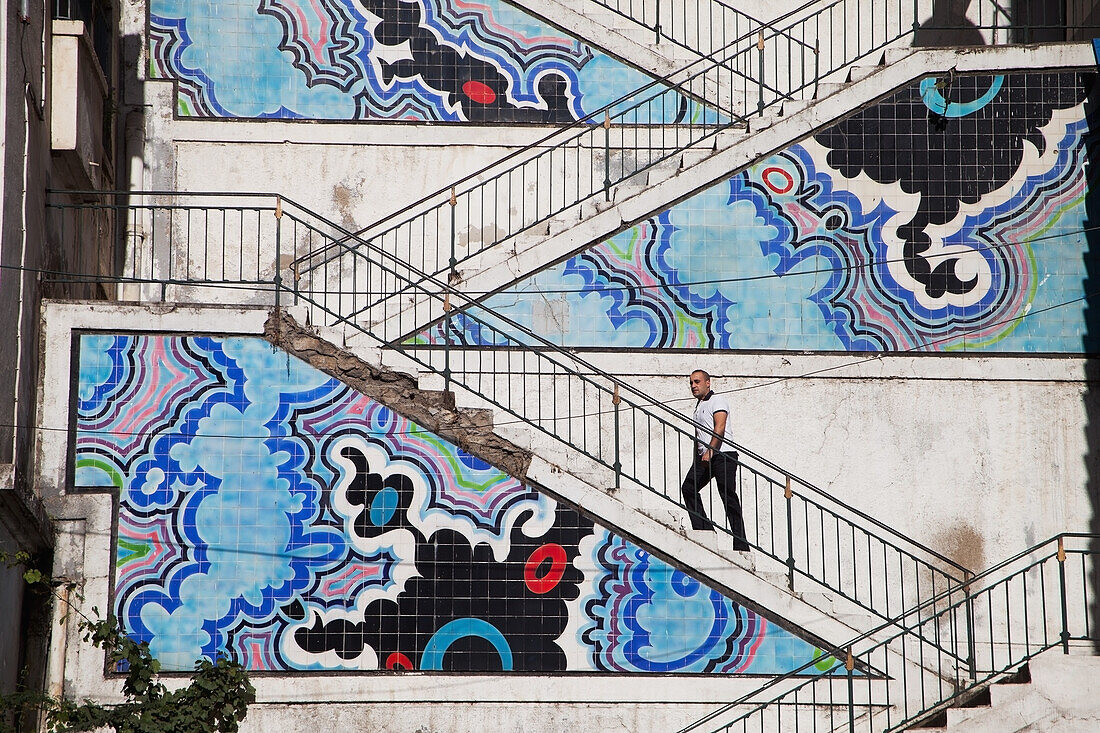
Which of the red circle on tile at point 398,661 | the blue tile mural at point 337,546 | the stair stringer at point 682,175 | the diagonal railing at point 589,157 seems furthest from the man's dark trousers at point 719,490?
the diagonal railing at point 589,157

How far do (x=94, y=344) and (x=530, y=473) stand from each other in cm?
425

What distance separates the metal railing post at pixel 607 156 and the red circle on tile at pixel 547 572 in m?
4.52

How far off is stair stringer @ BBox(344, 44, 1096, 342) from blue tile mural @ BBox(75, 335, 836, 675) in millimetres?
2333

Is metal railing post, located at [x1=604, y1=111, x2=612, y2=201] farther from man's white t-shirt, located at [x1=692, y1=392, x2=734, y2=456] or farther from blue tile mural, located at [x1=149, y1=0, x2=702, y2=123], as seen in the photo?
man's white t-shirt, located at [x1=692, y1=392, x2=734, y2=456]

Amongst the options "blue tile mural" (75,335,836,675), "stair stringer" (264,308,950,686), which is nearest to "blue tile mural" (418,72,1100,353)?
"stair stringer" (264,308,950,686)

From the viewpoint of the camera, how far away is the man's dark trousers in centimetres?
1441

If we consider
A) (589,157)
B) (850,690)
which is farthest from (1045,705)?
(589,157)

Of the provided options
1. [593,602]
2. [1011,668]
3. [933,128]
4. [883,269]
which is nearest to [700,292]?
[883,269]

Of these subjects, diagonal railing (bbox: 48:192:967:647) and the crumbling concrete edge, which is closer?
the crumbling concrete edge

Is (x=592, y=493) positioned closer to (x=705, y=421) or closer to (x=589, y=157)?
(x=705, y=421)

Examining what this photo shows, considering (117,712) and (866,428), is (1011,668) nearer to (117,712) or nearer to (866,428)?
(866,428)

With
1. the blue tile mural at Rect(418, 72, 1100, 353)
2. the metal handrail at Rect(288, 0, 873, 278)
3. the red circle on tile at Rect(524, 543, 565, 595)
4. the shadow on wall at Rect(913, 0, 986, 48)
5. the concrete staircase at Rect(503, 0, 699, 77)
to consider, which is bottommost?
the red circle on tile at Rect(524, 543, 565, 595)

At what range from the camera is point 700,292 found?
1702 centimetres

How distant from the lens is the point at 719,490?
14641mm
